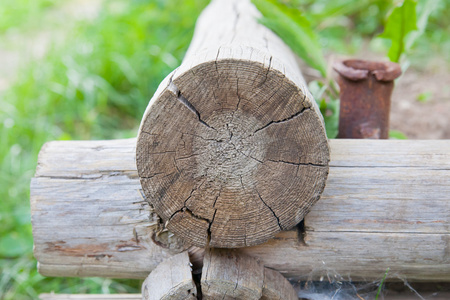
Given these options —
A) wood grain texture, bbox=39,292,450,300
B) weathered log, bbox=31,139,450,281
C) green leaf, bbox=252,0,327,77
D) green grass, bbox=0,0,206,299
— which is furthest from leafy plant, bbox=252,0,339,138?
green grass, bbox=0,0,206,299

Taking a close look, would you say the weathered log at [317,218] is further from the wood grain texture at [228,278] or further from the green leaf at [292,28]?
the green leaf at [292,28]

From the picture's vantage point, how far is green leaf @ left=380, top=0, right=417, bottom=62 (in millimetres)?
2361

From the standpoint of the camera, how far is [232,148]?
131cm

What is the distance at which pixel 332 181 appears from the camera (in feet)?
5.15

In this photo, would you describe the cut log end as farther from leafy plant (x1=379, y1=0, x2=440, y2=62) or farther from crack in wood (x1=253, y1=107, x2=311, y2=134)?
leafy plant (x1=379, y1=0, x2=440, y2=62)

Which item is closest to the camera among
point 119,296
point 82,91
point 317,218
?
point 317,218

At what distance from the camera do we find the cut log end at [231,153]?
4.12 ft

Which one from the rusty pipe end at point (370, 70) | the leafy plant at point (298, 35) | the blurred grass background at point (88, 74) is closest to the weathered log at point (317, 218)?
the rusty pipe end at point (370, 70)

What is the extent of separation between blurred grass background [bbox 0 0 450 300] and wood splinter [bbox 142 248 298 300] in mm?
1054

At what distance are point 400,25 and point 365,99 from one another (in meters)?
0.66

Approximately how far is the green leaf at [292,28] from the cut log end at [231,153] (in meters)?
1.12

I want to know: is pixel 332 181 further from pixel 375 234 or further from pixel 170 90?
pixel 170 90

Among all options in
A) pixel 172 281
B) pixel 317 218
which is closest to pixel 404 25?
pixel 317 218

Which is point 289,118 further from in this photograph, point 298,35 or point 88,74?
point 88,74
